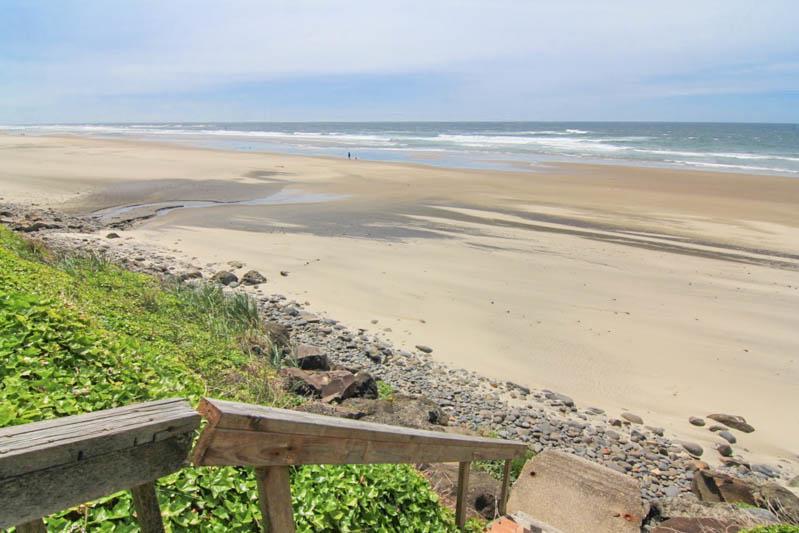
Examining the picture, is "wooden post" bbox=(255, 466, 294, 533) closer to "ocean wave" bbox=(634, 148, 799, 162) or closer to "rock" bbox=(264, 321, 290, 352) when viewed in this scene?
"rock" bbox=(264, 321, 290, 352)

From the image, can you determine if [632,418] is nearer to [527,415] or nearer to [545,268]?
[527,415]

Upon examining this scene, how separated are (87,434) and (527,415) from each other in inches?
277

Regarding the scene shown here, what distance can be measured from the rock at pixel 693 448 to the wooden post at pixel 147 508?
23.8 feet

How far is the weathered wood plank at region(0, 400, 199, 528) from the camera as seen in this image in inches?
45.5

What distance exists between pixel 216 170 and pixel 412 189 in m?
14.0

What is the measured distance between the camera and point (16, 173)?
28.8 meters

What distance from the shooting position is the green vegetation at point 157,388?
107 inches

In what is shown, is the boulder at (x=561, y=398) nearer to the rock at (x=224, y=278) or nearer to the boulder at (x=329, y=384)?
the boulder at (x=329, y=384)

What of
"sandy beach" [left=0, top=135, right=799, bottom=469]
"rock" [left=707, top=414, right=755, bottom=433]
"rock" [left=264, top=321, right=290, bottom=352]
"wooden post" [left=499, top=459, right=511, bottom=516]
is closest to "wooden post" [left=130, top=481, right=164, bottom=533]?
"wooden post" [left=499, top=459, right=511, bottom=516]

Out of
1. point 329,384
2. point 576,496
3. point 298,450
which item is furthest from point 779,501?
point 298,450

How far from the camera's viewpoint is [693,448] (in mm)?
7004

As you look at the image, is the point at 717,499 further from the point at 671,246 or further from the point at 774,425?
the point at 671,246

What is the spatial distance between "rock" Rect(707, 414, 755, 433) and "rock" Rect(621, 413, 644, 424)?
106 centimetres

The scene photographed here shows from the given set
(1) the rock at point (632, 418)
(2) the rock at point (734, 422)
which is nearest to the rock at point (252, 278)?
(1) the rock at point (632, 418)
